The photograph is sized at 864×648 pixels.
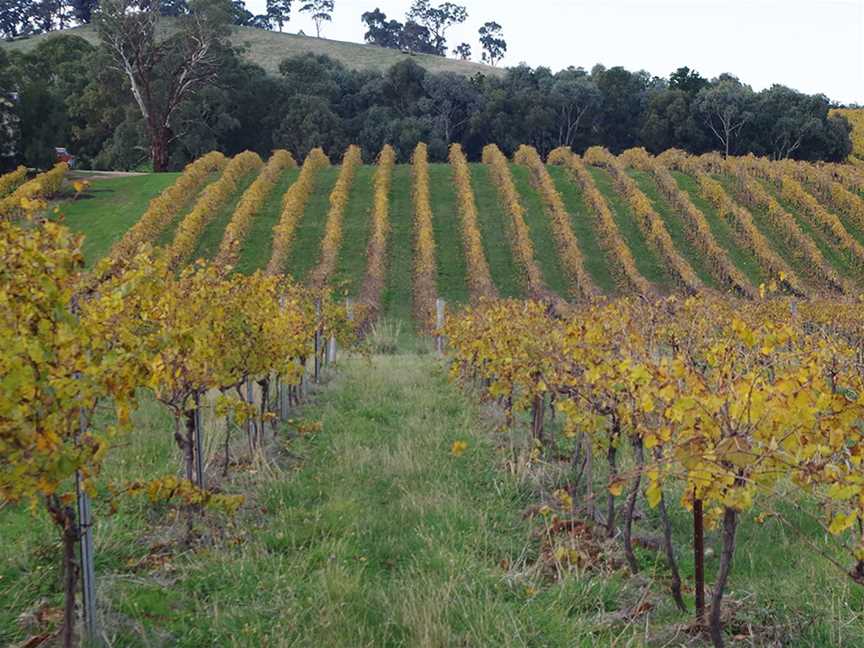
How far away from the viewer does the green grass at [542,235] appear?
26334 mm

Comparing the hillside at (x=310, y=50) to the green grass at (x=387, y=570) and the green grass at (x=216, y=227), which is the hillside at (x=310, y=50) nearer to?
the green grass at (x=216, y=227)

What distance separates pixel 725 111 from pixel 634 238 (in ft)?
81.0

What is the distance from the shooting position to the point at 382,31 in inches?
3792

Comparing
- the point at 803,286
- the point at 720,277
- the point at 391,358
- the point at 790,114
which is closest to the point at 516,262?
the point at 720,277

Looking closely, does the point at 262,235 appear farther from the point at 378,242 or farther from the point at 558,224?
the point at 558,224

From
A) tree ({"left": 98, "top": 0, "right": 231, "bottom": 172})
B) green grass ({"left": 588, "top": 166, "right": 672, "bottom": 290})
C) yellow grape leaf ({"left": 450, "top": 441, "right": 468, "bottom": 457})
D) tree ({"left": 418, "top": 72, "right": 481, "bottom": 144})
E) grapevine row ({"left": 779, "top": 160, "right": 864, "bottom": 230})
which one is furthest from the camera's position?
tree ({"left": 418, "top": 72, "right": 481, "bottom": 144})

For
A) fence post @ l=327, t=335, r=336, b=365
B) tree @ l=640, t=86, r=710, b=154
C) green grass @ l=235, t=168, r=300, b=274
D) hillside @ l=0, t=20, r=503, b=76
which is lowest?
fence post @ l=327, t=335, r=336, b=365

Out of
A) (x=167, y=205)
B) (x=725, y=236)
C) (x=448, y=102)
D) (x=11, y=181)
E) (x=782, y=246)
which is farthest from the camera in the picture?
(x=448, y=102)

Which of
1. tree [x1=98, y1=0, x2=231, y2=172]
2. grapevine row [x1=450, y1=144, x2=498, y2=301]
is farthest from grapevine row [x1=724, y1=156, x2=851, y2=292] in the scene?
tree [x1=98, y1=0, x2=231, y2=172]

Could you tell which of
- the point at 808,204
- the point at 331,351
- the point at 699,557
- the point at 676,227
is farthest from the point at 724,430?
the point at 808,204

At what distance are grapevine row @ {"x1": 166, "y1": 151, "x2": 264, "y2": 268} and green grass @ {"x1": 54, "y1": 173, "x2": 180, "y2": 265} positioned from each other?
232cm

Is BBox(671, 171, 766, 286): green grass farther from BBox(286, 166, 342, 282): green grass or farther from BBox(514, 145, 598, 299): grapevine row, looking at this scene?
BBox(286, 166, 342, 282): green grass

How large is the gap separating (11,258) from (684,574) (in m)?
4.25

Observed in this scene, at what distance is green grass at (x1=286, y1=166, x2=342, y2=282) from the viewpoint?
88.8ft
